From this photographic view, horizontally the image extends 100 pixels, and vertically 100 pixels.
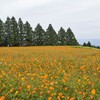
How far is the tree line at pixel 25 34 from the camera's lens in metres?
66.0

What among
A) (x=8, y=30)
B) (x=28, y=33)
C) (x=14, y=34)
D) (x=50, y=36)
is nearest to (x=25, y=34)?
(x=28, y=33)

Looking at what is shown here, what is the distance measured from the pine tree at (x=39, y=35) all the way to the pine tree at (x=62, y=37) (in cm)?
520

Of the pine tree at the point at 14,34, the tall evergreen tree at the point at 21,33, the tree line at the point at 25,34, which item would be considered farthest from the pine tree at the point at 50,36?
the pine tree at the point at 14,34

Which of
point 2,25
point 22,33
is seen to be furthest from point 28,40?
point 2,25

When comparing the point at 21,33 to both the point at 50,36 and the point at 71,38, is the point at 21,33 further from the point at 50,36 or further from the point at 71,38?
the point at 71,38

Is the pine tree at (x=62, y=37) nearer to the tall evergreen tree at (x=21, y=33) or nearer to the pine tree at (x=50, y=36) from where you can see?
the pine tree at (x=50, y=36)

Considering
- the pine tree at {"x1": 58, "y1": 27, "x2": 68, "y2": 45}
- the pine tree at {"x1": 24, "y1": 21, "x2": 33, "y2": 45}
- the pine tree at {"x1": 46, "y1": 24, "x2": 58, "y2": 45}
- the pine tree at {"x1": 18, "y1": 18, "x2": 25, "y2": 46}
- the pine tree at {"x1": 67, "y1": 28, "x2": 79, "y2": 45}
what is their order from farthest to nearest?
the pine tree at {"x1": 67, "y1": 28, "x2": 79, "y2": 45} < the pine tree at {"x1": 58, "y1": 27, "x2": 68, "y2": 45} < the pine tree at {"x1": 46, "y1": 24, "x2": 58, "y2": 45} < the pine tree at {"x1": 24, "y1": 21, "x2": 33, "y2": 45} < the pine tree at {"x1": 18, "y1": 18, "x2": 25, "y2": 46}

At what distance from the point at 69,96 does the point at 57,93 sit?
0.40 metres

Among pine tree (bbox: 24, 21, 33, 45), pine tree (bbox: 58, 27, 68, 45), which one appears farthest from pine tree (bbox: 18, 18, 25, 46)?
pine tree (bbox: 58, 27, 68, 45)

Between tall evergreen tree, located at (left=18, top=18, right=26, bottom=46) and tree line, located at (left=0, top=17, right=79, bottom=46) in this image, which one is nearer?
tree line, located at (left=0, top=17, right=79, bottom=46)

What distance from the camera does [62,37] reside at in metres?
71.9

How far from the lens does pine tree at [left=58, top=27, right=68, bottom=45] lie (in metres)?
71.6

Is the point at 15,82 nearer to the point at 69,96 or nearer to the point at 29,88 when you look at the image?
the point at 29,88

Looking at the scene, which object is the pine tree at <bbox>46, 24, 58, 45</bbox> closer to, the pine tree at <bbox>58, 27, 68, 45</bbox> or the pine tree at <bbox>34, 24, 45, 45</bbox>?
the pine tree at <bbox>34, 24, 45, 45</bbox>
